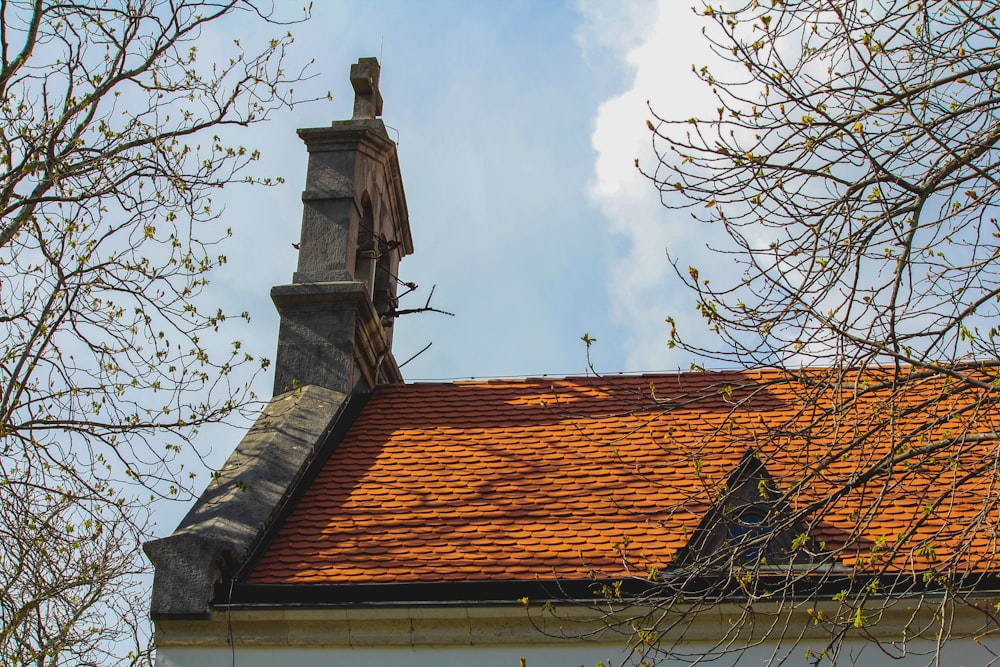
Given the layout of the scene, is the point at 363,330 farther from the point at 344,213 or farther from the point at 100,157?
the point at 100,157

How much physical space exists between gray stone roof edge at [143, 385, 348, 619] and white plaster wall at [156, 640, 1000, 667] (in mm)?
376

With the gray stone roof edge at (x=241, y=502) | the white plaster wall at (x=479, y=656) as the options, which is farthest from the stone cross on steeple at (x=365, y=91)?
the white plaster wall at (x=479, y=656)

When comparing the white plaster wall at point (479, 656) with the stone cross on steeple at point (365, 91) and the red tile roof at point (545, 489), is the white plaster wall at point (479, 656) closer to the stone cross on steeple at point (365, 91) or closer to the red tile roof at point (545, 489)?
the red tile roof at point (545, 489)

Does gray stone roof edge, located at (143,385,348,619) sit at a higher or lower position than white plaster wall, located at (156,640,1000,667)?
higher

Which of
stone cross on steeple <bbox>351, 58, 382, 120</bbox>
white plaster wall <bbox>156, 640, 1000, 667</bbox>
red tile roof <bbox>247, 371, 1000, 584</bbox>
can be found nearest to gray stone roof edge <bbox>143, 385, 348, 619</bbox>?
red tile roof <bbox>247, 371, 1000, 584</bbox>

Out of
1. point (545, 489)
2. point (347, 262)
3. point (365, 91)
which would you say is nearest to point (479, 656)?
Result: point (545, 489)

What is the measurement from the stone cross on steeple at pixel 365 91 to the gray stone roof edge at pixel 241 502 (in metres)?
3.98

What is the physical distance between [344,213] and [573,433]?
161 inches

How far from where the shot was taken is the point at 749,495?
9.87 m

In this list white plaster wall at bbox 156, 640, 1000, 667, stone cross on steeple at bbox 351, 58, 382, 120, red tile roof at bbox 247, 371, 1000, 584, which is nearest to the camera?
white plaster wall at bbox 156, 640, 1000, 667

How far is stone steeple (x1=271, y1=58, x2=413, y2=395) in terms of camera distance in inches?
510

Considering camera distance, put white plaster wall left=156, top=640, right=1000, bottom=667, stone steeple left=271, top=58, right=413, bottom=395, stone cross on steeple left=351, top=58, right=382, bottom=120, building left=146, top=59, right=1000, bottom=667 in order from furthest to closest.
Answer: stone cross on steeple left=351, top=58, right=382, bottom=120, stone steeple left=271, top=58, right=413, bottom=395, white plaster wall left=156, top=640, right=1000, bottom=667, building left=146, top=59, right=1000, bottom=667

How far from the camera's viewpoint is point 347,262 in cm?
1352

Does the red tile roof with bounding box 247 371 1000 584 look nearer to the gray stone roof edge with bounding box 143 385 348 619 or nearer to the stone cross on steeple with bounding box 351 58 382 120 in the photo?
the gray stone roof edge with bounding box 143 385 348 619
